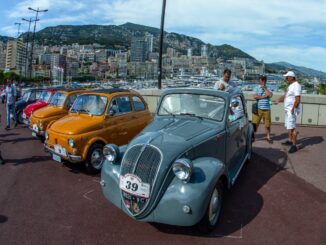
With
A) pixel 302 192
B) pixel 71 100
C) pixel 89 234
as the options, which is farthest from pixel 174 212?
pixel 71 100

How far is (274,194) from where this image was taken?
599cm

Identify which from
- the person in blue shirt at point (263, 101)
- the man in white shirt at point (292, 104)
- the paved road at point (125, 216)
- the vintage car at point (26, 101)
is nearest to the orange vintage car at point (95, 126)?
the paved road at point (125, 216)

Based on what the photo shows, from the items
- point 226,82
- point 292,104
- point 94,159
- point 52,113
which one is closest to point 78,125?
point 94,159

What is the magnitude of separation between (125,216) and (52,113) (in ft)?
20.3

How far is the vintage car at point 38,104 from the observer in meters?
13.1

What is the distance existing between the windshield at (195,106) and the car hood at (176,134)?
0.22m

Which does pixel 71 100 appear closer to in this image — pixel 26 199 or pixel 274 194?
pixel 26 199

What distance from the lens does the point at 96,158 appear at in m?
7.45

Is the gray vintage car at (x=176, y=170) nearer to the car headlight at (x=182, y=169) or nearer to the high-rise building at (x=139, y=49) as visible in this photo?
the car headlight at (x=182, y=169)

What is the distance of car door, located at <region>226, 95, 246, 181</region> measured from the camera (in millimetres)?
5902

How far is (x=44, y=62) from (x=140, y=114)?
91875 millimetres

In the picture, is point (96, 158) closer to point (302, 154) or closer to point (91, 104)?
point (91, 104)

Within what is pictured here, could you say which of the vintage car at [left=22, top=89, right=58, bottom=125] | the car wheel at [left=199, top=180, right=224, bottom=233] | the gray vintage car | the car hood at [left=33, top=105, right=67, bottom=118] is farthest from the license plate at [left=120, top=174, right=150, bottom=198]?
the vintage car at [left=22, top=89, right=58, bottom=125]

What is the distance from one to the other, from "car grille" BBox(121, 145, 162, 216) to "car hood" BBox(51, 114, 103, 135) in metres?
2.89
